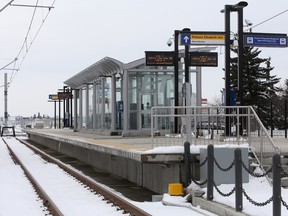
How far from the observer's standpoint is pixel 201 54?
22688 millimetres

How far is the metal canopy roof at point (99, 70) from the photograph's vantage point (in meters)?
25.8

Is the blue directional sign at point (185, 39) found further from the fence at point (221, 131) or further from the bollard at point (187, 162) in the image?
the bollard at point (187, 162)

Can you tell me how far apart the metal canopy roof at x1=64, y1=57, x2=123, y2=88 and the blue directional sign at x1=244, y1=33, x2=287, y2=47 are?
9.05 m

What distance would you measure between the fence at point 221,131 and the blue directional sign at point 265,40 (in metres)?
4.65

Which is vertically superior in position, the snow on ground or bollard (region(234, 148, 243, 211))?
bollard (region(234, 148, 243, 211))

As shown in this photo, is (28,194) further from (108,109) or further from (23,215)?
(108,109)

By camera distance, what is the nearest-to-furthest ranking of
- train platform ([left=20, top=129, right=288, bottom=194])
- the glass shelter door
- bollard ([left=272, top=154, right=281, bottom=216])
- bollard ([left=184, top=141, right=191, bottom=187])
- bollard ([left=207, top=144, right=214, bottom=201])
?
bollard ([left=272, top=154, right=281, bottom=216]) → bollard ([left=207, top=144, right=214, bottom=201]) → bollard ([left=184, top=141, right=191, bottom=187]) → train platform ([left=20, top=129, right=288, bottom=194]) → the glass shelter door

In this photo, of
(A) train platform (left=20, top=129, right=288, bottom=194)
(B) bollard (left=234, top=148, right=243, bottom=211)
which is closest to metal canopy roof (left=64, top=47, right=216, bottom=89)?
(A) train platform (left=20, top=129, right=288, bottom=194)

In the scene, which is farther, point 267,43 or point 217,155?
point 267,43

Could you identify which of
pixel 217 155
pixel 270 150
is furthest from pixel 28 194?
pixel 270 150

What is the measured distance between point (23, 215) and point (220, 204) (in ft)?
12.2

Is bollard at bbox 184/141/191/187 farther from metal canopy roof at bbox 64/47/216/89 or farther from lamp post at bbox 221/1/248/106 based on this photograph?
metal canopy roof at bbox 64/47/216/89

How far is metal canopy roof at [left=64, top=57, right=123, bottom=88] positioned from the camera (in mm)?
25766

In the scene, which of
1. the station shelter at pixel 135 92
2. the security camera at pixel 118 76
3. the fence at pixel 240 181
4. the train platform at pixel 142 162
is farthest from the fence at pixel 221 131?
the security camera at pixel 118 76
